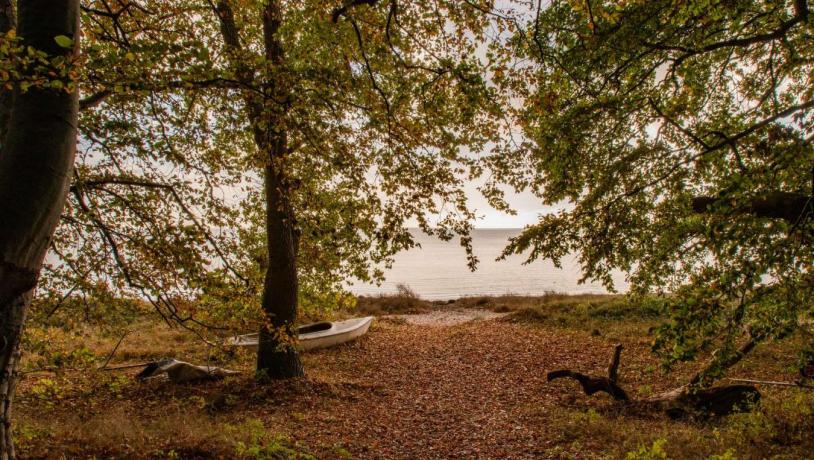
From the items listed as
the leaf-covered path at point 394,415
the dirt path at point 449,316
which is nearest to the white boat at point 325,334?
the leaf-covered path at point 394,415

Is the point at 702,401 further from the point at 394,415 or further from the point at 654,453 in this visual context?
the point at 394,415

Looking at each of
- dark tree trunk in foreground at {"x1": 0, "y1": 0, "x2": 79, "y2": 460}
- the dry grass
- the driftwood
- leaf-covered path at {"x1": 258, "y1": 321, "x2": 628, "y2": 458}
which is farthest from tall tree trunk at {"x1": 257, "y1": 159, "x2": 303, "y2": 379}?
the dry grass

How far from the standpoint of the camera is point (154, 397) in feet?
28.3

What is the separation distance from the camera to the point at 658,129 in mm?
7098

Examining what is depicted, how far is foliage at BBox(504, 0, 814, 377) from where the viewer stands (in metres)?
5.07

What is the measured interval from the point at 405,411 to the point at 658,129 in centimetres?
714

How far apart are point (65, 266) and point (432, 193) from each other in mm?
5299

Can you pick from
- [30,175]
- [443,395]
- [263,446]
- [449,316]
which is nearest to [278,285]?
[263,446]

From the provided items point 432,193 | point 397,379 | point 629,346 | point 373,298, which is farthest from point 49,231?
point 373,298

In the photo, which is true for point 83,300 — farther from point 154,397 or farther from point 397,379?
point 397,379

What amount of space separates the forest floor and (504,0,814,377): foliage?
74.2 inches

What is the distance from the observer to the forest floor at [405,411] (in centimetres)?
538

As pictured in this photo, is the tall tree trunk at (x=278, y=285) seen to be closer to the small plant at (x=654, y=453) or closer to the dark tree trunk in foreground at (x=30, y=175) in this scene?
the dark tree trunk in foreground at (x=30, y=175)

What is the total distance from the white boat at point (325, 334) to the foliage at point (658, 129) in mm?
9094
